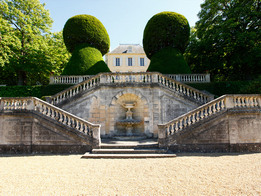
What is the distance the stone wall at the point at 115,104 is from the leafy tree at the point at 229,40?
29.5ft

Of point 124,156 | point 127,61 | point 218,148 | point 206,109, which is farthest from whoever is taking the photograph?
point 127,61

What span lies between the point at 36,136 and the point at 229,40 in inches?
665

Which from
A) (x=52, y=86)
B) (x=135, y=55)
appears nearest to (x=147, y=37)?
(x=52, y=86)

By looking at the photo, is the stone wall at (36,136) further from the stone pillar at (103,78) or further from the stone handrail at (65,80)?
the stone handrail at (65,80)

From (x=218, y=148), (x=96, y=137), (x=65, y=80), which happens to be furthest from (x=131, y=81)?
(x=65, y=80)

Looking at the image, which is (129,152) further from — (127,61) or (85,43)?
(127,61)

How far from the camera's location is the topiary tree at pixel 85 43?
13141 mm

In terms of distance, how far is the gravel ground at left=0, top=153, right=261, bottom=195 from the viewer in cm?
371

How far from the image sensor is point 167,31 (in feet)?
46.3

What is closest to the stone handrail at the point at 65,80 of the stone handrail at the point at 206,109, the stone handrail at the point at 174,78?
the stone handrail at the point at 174,78

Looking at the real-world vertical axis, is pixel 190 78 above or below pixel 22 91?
above

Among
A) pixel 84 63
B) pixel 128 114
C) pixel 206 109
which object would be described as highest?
pixel 84 63

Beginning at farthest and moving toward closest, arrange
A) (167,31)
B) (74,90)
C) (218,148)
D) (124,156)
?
(167,31)
(74,90)
(218,148)
(124,156)

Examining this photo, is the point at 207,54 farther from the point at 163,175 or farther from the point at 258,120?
the point at 163,175
